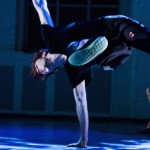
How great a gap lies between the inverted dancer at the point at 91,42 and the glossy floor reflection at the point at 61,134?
2.70 feet

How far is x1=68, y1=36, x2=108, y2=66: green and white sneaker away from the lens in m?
2.94

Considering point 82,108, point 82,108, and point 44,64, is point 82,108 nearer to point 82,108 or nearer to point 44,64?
point 82,108

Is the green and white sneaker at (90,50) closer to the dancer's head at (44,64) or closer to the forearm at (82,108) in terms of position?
the dancer's head at (44,64)

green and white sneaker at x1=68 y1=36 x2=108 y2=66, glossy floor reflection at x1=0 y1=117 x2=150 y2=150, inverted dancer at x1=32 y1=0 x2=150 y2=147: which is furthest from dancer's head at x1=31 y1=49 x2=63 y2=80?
glossy floor reflection at x1=0 y1=117 x2=150 y2=150

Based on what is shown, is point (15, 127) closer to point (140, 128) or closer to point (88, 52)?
point (140, 128)

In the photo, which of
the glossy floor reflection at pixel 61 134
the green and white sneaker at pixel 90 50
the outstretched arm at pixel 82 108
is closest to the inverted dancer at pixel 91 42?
the green and white sneaker at pixel 90 50

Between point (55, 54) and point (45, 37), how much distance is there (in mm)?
200

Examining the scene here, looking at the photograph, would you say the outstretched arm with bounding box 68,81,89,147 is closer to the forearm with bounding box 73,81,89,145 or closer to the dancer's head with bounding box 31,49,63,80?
the forearm with bounding box 73,81,89,145

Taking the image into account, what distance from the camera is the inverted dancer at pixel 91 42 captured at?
2.89 metres

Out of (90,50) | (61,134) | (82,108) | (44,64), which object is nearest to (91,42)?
(90,50)

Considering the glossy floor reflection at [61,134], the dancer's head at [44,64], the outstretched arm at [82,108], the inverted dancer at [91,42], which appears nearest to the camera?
the inverted dancer at [91,42]

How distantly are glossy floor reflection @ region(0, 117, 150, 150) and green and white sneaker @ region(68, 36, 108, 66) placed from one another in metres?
1.00

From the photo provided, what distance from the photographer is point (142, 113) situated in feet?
20.9

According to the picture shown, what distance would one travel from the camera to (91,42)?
300cm
